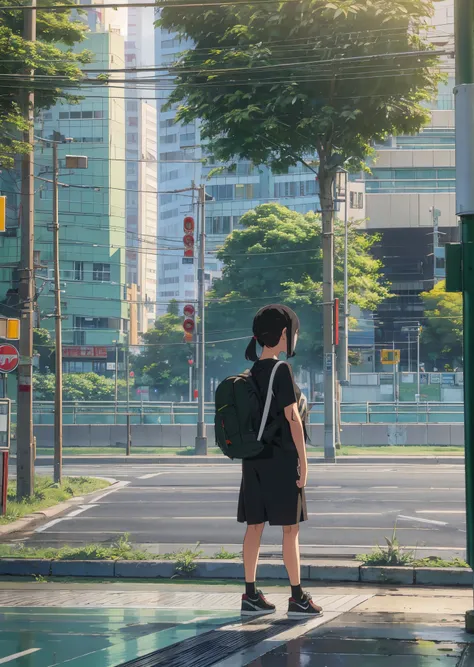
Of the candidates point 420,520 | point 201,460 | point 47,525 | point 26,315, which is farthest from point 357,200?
point 47,525

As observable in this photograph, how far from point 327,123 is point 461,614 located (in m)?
20.2

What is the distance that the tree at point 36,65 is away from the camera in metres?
18.4

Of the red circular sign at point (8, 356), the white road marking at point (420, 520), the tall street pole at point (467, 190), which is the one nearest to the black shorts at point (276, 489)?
the tall street pole at point (467, 190)

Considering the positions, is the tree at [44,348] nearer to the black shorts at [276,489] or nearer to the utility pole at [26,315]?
the utility pole at [26,315]

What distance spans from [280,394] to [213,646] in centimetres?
158

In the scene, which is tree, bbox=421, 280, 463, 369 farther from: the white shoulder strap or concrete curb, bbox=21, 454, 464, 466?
the white shoulder strap

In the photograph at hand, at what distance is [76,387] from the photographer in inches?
2726

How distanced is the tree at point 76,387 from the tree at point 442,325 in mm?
→ 24705

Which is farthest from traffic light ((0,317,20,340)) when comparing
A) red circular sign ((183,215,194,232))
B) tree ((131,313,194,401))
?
tree ((131,313,194,401))

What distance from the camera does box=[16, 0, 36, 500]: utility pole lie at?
18.5m

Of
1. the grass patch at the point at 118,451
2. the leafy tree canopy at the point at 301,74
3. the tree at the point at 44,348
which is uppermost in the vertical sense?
the leafy tree canopy at the point at 301,74

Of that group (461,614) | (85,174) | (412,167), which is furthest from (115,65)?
(461,614)

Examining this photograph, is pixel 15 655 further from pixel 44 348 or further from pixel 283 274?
pixel 44 348

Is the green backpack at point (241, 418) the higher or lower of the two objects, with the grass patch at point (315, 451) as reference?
higher
